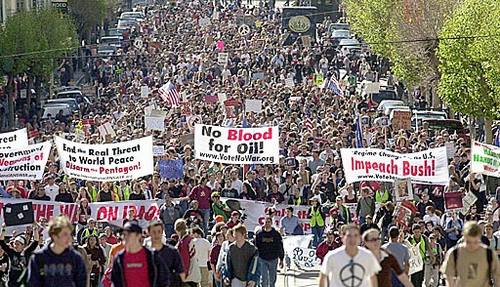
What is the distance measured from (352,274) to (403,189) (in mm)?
11154

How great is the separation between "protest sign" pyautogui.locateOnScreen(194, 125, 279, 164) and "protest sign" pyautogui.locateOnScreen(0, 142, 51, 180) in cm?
281

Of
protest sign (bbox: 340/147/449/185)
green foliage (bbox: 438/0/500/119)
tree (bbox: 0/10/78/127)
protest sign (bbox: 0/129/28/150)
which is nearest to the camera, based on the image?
protest sign (bbox: 340/147/449/185)

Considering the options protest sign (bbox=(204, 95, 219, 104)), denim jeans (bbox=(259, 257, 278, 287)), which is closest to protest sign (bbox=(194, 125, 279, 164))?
denim jeans (bbox=(259, 257, 278, 287))

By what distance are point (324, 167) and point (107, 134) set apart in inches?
315

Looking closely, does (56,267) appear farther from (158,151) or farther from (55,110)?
(55,110)

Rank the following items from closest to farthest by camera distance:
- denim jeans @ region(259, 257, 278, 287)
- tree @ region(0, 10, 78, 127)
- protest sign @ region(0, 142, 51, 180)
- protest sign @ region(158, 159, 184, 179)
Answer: denim jeans @ region(259, 257, 278, 287), protest sign @ region(0, 142, 51, 180), protest sign @ region(158, 159, 184, 179), tree @ region(0, 10, 78, 127)

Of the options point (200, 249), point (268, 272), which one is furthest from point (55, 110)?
point (200, 249)

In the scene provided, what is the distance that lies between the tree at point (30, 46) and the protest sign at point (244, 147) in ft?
89.6

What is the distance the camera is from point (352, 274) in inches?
550

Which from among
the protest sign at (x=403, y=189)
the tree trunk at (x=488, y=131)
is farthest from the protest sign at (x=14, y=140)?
the tree trunk at (x=488, y=131)

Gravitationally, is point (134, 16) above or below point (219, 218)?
below

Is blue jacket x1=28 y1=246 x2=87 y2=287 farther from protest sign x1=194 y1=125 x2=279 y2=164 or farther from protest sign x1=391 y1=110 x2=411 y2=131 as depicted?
protest sign x1=391 y1=110 x2=411 y2=131

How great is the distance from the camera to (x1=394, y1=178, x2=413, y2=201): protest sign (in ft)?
81.8

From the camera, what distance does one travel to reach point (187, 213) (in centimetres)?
2328
